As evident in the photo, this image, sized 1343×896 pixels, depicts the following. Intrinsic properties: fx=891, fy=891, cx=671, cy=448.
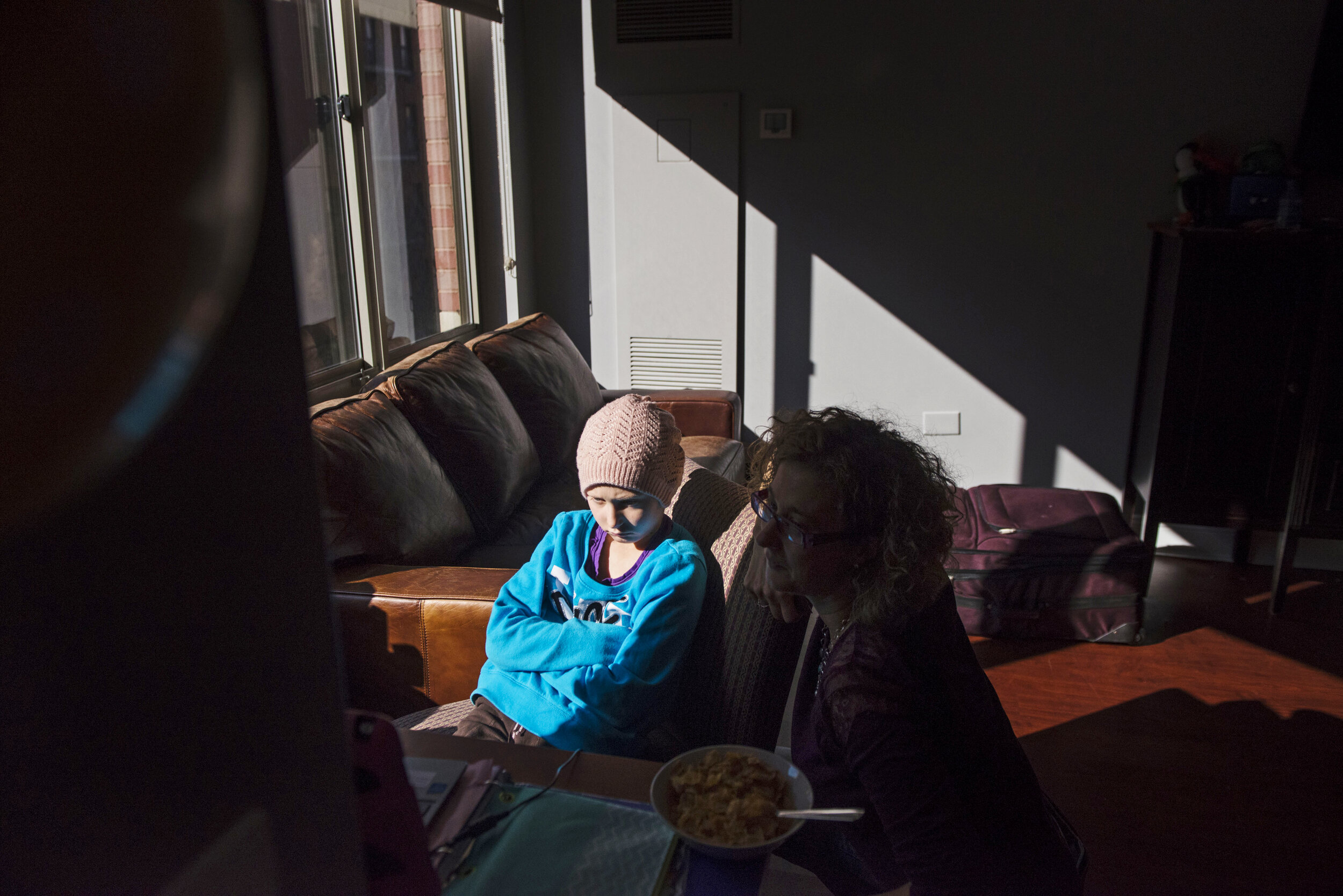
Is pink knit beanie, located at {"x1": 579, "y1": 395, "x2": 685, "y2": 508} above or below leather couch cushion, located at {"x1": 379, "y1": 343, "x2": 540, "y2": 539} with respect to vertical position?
above

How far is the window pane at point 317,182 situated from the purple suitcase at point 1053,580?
2.09 m

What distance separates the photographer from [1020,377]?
3.71 metres

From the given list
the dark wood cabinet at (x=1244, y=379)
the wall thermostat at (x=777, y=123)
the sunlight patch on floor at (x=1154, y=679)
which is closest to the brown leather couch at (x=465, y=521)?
the sunlight patch on floor at (x=1154, y=679)

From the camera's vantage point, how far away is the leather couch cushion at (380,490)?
76.1 inches

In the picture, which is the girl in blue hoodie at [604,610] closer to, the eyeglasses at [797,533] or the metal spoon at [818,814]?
the eyeglasses at [797,533]

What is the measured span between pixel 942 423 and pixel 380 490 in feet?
8.51

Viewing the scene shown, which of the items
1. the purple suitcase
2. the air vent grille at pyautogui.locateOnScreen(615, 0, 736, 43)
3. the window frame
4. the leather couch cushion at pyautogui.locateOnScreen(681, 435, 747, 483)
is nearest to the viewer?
the window frame

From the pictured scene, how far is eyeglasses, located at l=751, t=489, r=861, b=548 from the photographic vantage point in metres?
1.20

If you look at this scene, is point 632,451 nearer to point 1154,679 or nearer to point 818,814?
point 818,814

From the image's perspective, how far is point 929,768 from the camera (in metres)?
0.99

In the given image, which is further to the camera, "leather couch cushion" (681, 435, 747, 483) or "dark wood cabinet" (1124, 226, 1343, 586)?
"leather couch cushion" (681, 435, 747, 483)

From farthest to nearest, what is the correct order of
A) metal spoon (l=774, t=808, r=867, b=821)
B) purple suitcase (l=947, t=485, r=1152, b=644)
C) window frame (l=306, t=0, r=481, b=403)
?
purple suitcase (l=947, t=485, r=1152, b=644) < window frame (l=306, t=0, r=481, b=403) < metal spoon (l=774, t=808, r=867, b=821)

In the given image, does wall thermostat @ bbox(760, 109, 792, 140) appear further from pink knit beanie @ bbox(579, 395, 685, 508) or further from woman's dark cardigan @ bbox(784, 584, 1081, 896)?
woman's dark cardigan @ bbox(784, 584, 1081, 896)

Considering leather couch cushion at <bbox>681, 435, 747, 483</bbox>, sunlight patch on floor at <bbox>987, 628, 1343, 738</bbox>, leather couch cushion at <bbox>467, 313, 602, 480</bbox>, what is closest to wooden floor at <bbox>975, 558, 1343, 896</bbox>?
sunlight patch on floor at <bbox>987, 628, 1343, 738</bbox>
